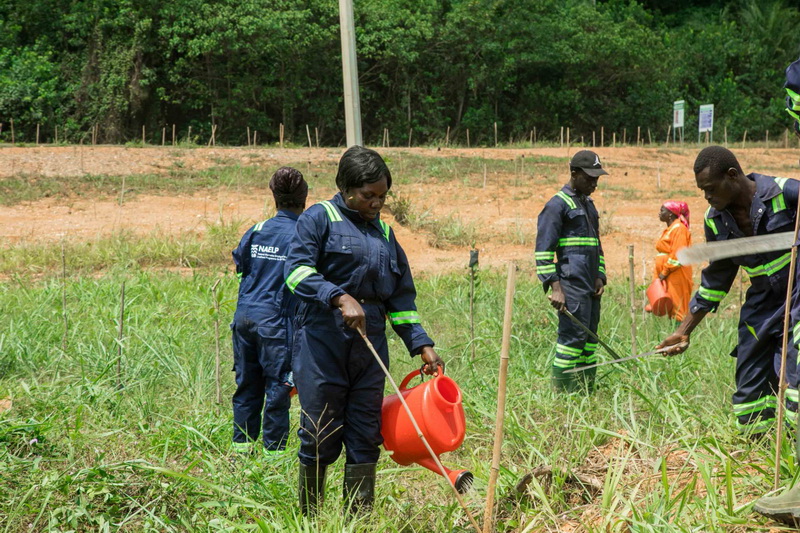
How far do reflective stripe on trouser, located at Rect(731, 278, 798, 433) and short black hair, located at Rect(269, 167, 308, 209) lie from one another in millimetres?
2259

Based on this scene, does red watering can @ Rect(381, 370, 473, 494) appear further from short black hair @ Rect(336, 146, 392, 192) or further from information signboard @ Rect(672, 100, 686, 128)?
information signboard @ Rect(672, 100, 686, 128)

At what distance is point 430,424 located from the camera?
10.1 ft

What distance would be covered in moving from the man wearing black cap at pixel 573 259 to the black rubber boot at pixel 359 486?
2.26 meters

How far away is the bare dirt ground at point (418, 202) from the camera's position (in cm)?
1230

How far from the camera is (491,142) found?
31156 millimetres

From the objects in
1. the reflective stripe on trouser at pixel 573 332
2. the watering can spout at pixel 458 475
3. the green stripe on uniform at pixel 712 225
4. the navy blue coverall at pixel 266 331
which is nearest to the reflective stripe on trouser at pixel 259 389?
the navy blue coverall at pixel 266 331

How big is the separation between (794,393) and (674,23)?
41.3 metres

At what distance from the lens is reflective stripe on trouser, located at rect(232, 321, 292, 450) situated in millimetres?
4180

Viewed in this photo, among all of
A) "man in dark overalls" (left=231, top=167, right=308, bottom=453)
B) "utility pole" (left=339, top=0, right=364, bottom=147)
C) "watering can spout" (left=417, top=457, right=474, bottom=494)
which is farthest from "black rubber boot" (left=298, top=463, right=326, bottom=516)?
"utility pole" (left=339, top=0, right=364, bottom=147)

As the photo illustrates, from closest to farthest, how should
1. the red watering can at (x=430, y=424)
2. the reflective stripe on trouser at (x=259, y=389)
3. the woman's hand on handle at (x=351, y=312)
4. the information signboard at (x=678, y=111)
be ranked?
the woman's hand on handle at (x=351, y=312), the red watering can at (x=430, y=424), the reflective stripe on trouser at (x=259, y=389), the information signboard at (x=678, y=111)

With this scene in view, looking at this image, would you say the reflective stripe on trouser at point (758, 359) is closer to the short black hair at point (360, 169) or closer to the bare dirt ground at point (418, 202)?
the short black hair at point (360, 169)

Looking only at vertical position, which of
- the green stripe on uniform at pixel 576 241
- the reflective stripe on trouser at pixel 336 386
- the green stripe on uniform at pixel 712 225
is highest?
the green stripe on uniform at pixel 712 225

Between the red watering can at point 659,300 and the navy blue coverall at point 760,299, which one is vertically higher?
the navy blue coverall at point 760,299

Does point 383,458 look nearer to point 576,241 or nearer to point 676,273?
point 576,241
